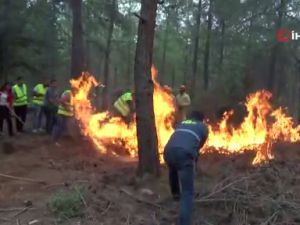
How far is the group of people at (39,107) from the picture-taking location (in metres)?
15.4

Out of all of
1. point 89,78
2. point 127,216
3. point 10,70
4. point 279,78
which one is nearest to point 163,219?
point 127,216

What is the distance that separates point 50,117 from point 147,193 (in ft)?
26.4

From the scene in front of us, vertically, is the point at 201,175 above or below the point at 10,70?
below

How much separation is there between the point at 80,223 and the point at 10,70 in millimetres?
13184

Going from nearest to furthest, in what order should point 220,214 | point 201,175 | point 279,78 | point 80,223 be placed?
point 80,223 → point 220,214 → point 201,175 → point 279,78

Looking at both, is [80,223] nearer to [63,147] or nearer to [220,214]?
[220,214]

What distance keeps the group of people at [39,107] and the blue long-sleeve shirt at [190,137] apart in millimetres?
7175

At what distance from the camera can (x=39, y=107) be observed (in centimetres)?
1742

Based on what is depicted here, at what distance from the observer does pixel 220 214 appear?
8.79 meters

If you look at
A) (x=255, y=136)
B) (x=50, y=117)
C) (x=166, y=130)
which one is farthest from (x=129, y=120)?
(x=255, y=136)

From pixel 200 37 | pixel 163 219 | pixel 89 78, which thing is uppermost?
pixel 200 37

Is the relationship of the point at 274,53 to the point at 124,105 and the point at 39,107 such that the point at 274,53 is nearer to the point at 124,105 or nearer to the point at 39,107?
the point at 124,105

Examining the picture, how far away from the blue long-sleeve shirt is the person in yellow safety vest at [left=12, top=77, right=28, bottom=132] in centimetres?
931

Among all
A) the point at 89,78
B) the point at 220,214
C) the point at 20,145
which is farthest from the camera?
the point at 89,78
